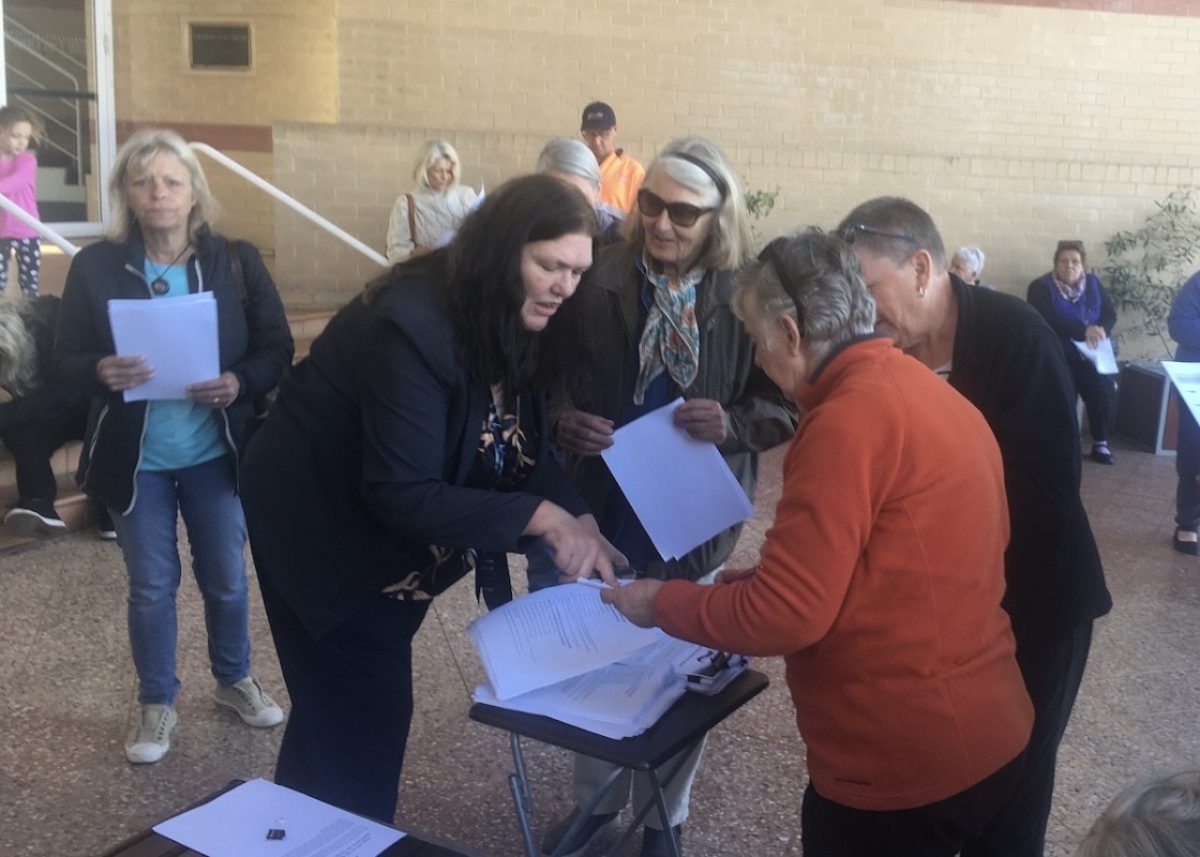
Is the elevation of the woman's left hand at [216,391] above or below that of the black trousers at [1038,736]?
above

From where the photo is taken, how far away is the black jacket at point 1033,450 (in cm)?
208

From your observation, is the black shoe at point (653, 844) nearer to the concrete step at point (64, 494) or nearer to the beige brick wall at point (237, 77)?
the concrete step at point (64, 494)

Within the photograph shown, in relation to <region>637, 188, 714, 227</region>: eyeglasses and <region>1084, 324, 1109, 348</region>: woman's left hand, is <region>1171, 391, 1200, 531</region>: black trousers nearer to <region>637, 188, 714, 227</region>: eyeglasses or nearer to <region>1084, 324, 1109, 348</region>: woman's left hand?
<region>1084, 324, 1109, 348</region>: woman's left hand

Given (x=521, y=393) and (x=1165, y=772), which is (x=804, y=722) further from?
(x=521, y=393)

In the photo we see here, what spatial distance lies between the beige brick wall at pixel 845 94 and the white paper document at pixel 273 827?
8.25 m

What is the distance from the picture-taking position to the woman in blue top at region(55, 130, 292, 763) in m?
3.18

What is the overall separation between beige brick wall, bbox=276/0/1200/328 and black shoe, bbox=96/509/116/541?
4.54 m

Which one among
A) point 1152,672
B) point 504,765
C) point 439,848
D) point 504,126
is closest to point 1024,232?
point 504,126

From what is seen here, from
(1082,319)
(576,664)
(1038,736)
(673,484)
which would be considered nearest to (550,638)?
(576,664)

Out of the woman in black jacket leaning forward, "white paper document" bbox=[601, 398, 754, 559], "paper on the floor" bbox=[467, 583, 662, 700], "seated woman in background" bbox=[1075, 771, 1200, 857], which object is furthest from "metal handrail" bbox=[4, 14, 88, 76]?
"seated woman in background" bbox=[1075, 771, 1200, 857]

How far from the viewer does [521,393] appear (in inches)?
87.5

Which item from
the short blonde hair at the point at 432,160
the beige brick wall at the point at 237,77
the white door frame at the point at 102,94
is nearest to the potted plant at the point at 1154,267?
the short blonde hair at the point at 432,160

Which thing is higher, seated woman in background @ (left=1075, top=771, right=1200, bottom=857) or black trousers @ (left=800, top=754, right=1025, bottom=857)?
seated woman in background @ (left=1075, top=771, right=1200, bottom=857)

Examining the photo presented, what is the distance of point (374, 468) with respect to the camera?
198cm
